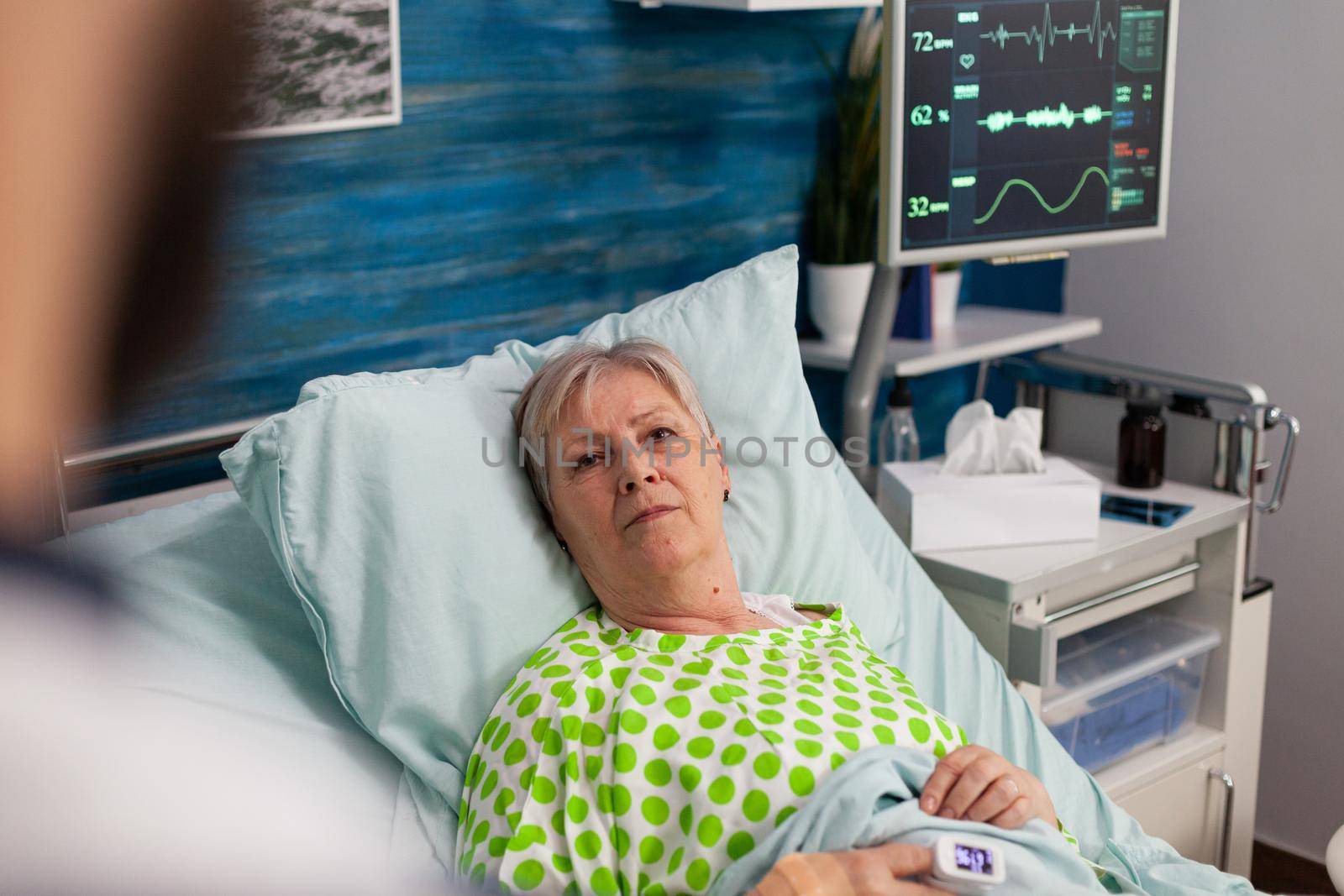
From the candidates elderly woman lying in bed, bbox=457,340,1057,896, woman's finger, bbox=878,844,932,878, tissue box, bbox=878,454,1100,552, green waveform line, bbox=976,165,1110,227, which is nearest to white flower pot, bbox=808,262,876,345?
green waveform line, bbox=976,165,1110,227

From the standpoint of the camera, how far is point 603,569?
1.47 metres

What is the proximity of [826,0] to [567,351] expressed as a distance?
79 cm

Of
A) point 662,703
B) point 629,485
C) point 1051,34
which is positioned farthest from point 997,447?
point 662,703

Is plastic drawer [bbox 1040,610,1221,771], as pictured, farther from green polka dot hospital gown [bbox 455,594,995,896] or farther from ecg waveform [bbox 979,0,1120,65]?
ecg waveform [bbox 979,0,1120,65]

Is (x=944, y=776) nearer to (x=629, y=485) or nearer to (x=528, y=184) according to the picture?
(x=629, y=485)

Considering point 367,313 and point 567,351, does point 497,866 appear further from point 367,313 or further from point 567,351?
point 367,313

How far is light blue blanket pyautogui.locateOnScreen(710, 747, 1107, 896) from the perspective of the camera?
1.17m

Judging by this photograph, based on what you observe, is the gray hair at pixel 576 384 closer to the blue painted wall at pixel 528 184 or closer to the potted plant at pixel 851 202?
the blue painted wall at pixel 528 184

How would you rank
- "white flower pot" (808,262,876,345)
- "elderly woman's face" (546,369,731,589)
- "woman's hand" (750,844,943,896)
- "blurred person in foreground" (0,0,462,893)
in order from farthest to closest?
"white flower pot" (808,262,876,345), "elderly woman's face" (546,369,731,589), "woman's hand" (750,844,943,896), "blurred person in foreground" (0,0,462,893)

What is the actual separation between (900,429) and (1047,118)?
54 centimetres

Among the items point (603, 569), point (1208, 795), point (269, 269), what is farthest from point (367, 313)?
point (1208, 795)

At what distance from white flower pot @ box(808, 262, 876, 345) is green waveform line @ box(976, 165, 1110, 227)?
0.34 metres

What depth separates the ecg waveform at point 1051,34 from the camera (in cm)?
192

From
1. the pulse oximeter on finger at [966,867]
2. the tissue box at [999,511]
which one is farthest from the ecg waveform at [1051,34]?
the pulse oximeter on finger at [966,867]
